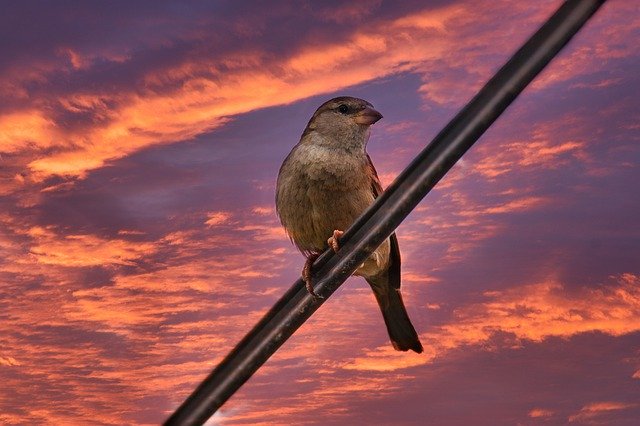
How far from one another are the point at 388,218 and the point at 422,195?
102 mm

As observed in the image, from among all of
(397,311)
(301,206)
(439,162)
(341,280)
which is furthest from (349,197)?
(439,162)

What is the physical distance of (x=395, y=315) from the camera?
5.23 metres

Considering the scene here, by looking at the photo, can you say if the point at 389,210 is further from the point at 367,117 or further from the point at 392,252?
the point at 392,252

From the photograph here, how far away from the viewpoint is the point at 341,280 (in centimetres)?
189

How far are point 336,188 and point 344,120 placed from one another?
57cm

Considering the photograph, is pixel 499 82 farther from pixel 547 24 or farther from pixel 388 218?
pixel 388 218

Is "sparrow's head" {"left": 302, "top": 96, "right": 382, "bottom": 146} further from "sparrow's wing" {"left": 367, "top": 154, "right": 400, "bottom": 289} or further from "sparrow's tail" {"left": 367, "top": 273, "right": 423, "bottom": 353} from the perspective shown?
"sparrow's tail" {"left": 367, "top": 273, "right": 423, "bottom": 353}

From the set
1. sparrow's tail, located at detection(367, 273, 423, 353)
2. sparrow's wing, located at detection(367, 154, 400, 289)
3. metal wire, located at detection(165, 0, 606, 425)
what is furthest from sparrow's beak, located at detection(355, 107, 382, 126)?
metal wire, located at detection(165, 0, 606, 425)

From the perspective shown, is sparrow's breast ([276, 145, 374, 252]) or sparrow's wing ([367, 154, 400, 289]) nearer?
sparrow's breast ([276, 145, 374, 252])

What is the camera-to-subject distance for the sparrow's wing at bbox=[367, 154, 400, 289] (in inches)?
191

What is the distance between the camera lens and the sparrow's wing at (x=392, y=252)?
191 inches

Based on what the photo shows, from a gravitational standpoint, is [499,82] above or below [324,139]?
below

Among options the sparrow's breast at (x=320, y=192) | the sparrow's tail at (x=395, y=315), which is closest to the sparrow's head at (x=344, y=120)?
the sparrow's breast at (x=320, y=192)

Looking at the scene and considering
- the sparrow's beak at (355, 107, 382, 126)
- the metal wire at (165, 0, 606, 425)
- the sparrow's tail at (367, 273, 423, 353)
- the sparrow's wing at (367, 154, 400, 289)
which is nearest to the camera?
the metal wire at (165, 0, 606, 425)
